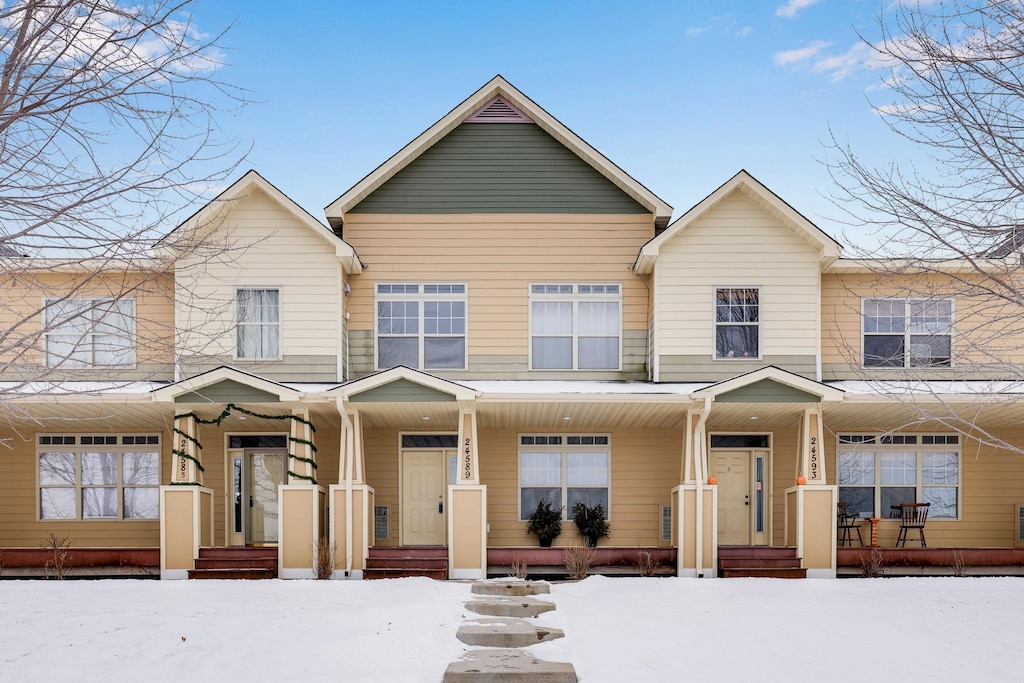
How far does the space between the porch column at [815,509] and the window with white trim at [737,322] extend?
189 centimetres

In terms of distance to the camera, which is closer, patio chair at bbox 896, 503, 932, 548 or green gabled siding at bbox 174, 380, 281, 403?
green gabled siding at bbox 174, 380, 281, 403

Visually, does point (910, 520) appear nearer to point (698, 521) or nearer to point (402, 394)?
point (698, 521)

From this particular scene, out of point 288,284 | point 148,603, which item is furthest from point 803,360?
point 148,603

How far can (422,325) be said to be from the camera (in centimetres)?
1653

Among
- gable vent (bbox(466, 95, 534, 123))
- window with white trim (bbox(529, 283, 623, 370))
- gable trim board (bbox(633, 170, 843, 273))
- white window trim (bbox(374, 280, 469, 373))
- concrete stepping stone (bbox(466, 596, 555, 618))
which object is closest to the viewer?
concrete stepping stone (bbox(466, 596, 555, 618))

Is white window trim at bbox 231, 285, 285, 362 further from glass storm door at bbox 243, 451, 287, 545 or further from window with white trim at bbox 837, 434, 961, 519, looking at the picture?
window with white trim at bbox 837, 434, 961, 519

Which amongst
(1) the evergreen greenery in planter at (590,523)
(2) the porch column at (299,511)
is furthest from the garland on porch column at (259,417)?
(1) the evergreen greenery in planter at (590,523)

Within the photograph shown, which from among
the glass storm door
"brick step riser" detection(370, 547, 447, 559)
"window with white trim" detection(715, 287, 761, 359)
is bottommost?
"brick step riser" detection(370, 547, 447, 559)

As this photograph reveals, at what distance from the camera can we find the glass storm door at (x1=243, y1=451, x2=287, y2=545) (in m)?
16.5

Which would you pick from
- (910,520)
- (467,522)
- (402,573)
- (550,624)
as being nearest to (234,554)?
(402,573)

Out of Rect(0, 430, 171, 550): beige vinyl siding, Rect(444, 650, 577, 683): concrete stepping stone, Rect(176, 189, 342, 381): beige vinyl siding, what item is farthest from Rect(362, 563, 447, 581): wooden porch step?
Rect(444, 650, 577, 683): concrete stepping stone

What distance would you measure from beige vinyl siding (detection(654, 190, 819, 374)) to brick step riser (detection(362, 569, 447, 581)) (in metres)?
5.76

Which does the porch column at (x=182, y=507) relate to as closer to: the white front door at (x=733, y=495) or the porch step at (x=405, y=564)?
the porch step at (x=405, y=564)

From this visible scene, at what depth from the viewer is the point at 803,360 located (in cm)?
1580
